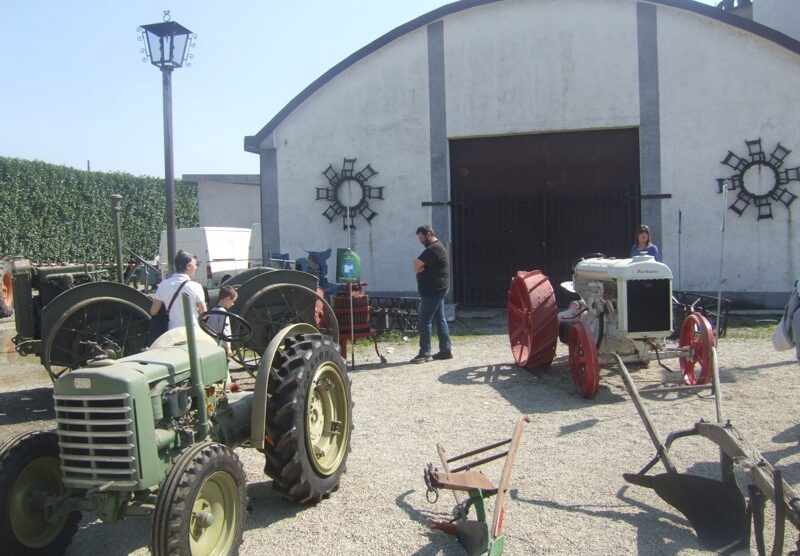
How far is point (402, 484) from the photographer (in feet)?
14.5

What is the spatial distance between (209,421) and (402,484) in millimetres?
1326

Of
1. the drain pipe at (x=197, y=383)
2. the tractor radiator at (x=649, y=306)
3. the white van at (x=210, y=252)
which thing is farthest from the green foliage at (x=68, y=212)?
the drain pipe at (x=197, y=383)

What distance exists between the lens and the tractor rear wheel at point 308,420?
3840mm

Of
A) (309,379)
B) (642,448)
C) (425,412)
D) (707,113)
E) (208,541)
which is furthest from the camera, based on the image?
(707,113)

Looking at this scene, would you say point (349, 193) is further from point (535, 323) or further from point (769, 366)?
point (769, 366)

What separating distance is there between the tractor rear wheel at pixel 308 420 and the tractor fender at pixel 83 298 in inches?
115

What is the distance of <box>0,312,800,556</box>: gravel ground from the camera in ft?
12.0

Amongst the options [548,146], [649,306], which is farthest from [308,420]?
[548,146]

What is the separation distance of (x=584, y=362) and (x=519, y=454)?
1.71 m

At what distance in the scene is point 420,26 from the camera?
12648mm

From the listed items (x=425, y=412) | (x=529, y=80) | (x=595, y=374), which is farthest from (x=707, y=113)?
(x=425, y=412)

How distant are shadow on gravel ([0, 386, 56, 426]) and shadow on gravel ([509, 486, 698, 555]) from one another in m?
4.56

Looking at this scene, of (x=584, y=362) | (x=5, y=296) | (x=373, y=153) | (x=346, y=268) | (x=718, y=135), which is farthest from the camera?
(x=5, y=296)

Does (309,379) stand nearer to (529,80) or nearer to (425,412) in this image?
(425,412)
